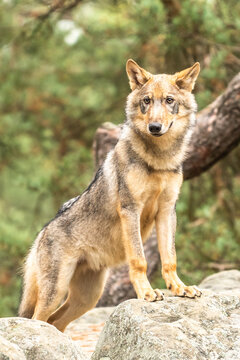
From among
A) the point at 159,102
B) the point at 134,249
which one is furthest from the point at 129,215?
the point at 159,102

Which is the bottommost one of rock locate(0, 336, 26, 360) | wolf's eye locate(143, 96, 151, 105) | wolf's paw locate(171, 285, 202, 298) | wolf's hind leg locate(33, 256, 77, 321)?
rock locate(0, 336, 26, 360)

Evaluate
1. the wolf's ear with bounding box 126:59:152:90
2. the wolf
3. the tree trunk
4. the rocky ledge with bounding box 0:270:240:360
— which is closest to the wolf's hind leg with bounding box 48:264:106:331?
the wolf

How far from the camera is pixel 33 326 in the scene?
410cm

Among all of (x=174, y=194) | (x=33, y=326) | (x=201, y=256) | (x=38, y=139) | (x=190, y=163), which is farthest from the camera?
(x=38, y=139)

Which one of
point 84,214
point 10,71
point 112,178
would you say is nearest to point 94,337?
point 84,214

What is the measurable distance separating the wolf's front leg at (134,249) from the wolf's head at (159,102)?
75cm

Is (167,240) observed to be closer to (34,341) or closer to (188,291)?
(188,291)

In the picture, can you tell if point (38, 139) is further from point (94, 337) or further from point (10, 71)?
point (94, 337)

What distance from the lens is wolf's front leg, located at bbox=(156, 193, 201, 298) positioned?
481cm

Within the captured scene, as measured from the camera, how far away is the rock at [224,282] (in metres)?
7.09

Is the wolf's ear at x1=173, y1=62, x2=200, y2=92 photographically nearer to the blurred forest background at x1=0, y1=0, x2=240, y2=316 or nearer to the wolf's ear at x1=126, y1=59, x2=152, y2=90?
the wolf's ear at x1=126, y1=59, x2=152, y2=90

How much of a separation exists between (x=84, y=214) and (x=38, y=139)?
870 centimetres

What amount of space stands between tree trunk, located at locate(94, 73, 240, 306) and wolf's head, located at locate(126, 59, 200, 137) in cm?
277

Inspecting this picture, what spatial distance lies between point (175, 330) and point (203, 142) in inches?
192
